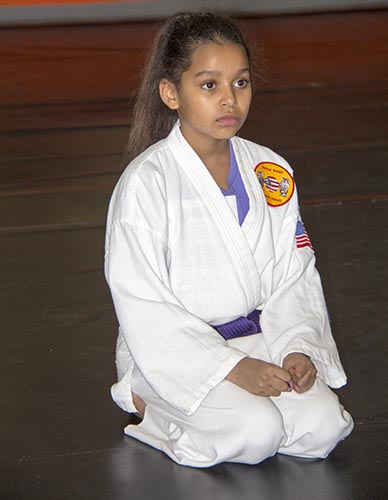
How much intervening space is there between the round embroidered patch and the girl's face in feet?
0.55

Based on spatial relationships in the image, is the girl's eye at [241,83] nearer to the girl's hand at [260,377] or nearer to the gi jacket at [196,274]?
the gi jacket at [196,274]

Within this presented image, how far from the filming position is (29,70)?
614 cm

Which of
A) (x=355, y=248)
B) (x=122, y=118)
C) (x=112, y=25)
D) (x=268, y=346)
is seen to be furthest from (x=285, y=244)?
(x=112, y=25)

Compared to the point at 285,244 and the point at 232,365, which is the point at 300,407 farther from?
the point at 285,244

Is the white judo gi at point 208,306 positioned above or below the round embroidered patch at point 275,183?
below

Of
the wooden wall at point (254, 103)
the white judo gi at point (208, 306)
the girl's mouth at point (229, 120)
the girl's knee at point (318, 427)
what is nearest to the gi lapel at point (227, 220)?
the white judo gi at point (208, 306)

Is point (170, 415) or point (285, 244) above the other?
point (285, 244)

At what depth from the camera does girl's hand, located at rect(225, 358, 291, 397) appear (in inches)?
83.0

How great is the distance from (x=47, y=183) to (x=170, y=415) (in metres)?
2.18

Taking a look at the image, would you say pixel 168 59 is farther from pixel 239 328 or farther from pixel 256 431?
pixel 256 431

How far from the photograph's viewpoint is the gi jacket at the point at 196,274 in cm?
217

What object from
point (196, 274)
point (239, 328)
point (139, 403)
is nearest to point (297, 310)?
point (239, 328)

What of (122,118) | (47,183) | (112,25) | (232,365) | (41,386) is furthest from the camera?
(112,25)

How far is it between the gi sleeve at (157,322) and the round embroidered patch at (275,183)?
0.93 feet
